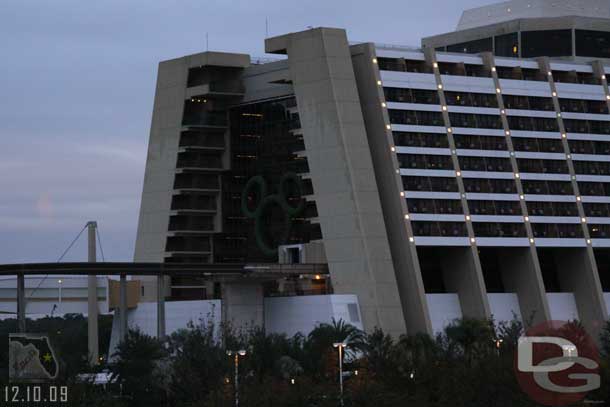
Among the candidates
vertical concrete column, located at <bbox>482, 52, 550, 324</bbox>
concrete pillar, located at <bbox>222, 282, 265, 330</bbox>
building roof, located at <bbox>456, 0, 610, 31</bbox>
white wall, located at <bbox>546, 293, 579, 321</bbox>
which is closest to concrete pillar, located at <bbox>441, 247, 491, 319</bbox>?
vertical concrete column, located at <bbox>482, 52, 550, 324</bbox>

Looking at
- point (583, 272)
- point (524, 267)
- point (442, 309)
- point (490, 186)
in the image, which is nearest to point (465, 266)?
point (442, 309)

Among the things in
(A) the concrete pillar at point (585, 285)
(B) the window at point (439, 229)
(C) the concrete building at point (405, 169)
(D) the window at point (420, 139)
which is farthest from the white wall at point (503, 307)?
(D) the window at point (420, 139)

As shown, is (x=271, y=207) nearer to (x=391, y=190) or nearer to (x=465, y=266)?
(x=391, y=190)

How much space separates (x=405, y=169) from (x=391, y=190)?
2.60 m

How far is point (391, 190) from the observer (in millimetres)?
156625

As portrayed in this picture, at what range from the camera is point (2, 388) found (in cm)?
10412

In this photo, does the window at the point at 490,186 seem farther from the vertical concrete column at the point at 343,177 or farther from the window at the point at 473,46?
the window at the point at 473,46

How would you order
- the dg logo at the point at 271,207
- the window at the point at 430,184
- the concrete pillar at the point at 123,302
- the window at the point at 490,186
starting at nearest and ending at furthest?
the concrete pillar at the point at 123,302 < the window at the point at 430,184 < the window at the point at 490,186 < the dg logo at the point at 271,207

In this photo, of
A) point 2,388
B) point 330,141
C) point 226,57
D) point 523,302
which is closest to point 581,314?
point 523,302

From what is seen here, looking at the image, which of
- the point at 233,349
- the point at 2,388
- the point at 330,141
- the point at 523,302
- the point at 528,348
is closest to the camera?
the point at 2,388

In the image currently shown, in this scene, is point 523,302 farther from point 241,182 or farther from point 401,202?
point 241,182

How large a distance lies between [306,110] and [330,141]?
4.55 metres

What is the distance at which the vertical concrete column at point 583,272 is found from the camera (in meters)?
168

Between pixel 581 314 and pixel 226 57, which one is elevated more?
pixel 226 57
